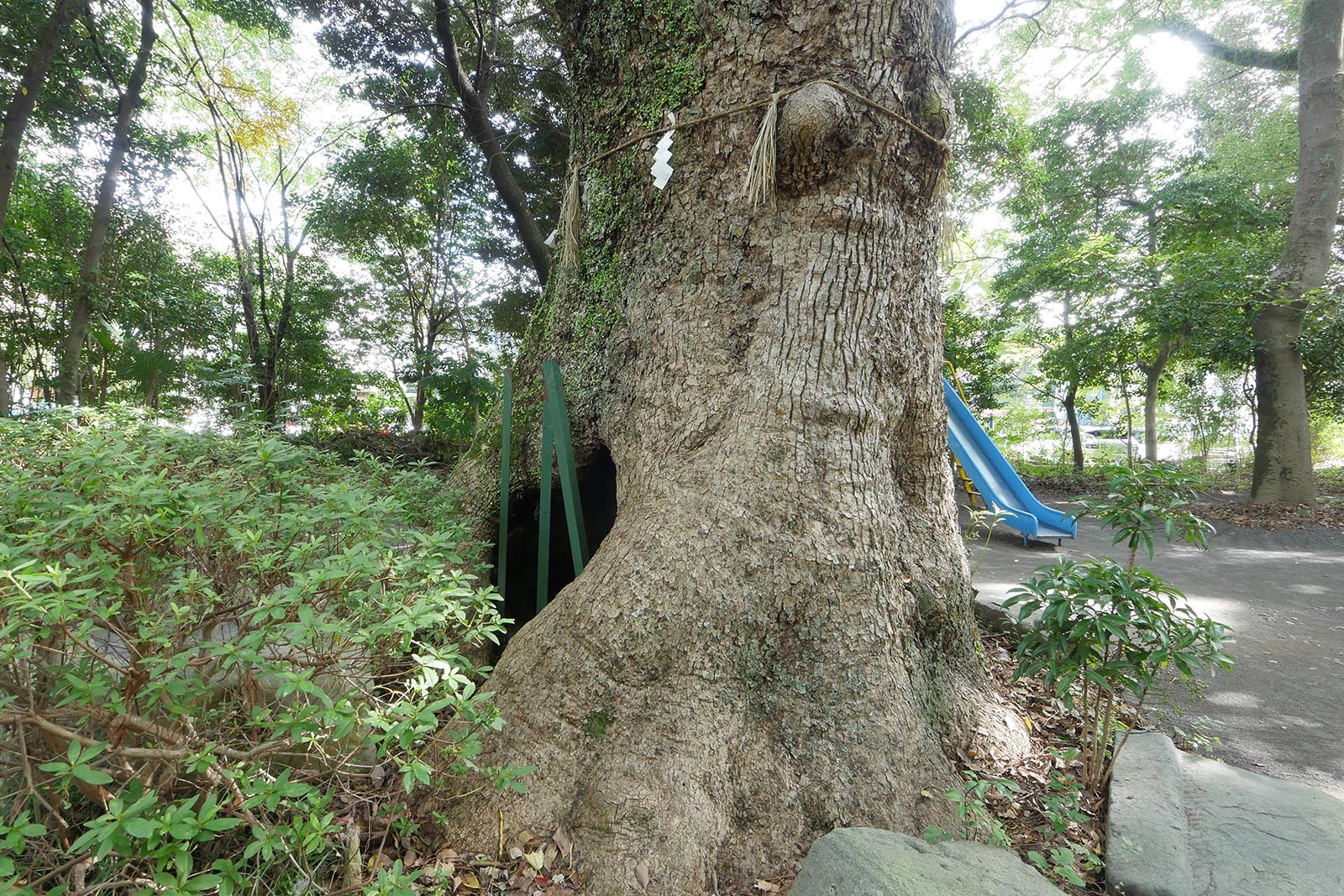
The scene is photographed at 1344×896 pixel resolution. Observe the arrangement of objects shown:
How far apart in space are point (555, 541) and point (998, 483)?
6.07m

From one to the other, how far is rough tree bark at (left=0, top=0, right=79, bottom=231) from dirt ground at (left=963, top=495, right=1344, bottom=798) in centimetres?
998

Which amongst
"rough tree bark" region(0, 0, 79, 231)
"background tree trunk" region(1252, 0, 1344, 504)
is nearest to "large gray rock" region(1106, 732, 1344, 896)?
"background tree trunk" region(1252, 0, 1344, 504)

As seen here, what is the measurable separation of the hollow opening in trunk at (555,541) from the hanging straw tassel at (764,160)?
4.87ft

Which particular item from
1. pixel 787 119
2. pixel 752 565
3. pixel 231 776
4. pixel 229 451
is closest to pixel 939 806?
pixel 752 565

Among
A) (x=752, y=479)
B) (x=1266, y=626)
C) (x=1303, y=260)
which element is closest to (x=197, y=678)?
(x=752, y=479)

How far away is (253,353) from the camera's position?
9.31 meters

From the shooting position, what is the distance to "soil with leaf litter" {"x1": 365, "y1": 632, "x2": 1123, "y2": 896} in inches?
61.7

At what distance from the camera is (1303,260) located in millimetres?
7145

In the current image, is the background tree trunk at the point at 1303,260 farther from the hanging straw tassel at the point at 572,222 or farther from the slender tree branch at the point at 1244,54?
the hanging straw tassel at the point at 572,222

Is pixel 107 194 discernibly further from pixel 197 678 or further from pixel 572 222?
pixel 197 678

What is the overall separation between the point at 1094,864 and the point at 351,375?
12.6 metres

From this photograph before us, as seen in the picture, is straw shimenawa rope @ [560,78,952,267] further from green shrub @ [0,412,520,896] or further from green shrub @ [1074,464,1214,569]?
green shrub @ [0,412,520,896]

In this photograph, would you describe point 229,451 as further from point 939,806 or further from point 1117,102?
point 1117,102

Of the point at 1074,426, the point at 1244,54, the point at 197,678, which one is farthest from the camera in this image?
the point at 1074,426
